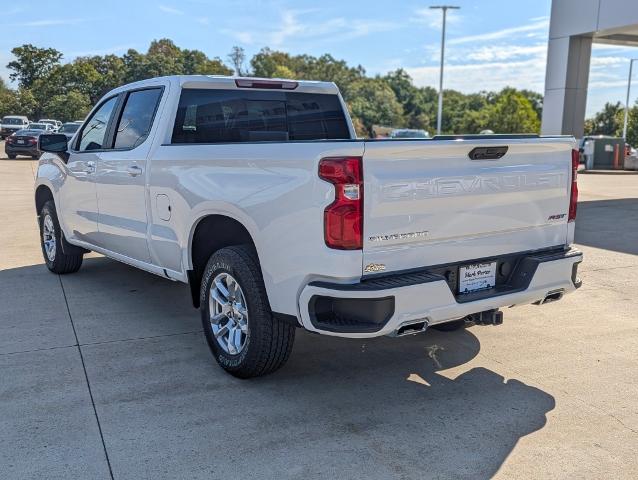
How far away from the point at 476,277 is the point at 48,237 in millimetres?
5281

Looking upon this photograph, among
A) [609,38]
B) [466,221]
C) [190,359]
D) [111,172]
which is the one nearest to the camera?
[466,221]

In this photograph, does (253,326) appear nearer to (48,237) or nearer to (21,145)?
(48,237)

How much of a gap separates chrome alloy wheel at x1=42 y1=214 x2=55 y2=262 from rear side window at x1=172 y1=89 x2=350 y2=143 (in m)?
2.83

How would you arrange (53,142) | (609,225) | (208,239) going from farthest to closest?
(609,225) < (53,142) < (208,239)

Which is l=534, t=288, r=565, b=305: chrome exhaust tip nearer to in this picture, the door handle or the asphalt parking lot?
the asphalt parking lot

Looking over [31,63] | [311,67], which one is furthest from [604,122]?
[31,63]

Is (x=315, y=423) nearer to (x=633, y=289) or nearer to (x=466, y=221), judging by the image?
(x=466, y=221)

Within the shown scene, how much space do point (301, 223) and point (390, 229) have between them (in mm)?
481

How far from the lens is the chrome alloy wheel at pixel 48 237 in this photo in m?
7.14

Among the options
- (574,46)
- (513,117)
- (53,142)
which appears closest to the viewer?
(53,142)

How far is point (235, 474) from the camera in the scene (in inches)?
122

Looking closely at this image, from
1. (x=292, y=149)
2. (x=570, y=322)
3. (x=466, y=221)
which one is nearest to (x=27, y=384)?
(x=292, y=149)

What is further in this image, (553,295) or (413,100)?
(413,100)

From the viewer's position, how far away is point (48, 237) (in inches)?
287
